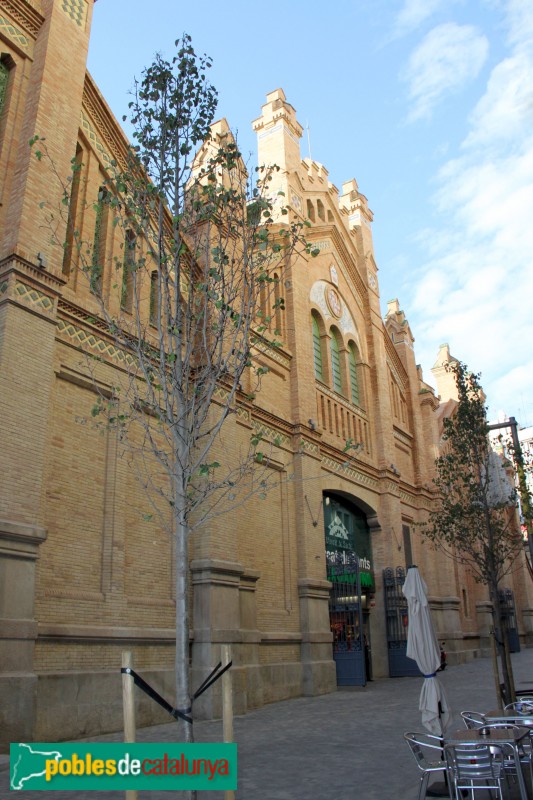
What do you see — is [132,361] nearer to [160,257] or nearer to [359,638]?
[160,257]

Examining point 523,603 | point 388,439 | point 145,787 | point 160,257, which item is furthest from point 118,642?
point 523,603

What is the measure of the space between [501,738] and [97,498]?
26.3 feet

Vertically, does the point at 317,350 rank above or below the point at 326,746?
above

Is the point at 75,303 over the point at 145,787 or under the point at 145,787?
over

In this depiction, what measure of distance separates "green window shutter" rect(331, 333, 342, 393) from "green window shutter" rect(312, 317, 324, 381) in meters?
0.80

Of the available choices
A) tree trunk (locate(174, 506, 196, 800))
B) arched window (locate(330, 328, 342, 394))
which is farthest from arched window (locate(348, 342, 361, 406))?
tree trunk (locate(174, 506, 196, 800))

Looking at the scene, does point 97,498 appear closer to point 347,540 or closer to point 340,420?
point 340,420

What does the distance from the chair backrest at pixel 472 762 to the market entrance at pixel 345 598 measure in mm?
12991

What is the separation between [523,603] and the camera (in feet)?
131

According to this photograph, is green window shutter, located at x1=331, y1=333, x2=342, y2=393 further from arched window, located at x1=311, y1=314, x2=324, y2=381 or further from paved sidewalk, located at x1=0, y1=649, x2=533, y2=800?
paved sidewalk, located at x1=0, y1=649, x2=533, y2=800

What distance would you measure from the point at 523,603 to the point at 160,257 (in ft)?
127

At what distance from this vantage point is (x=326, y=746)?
985 cm

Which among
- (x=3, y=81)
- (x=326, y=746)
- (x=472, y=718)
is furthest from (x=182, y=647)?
(x=3, y=81)
